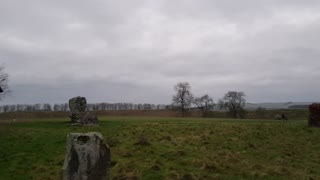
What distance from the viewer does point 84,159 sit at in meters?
14.1

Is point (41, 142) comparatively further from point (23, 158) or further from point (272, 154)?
point (272, 154)

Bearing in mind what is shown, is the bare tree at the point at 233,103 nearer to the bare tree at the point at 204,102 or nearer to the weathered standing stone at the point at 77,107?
the bare tree at the point at 204,102

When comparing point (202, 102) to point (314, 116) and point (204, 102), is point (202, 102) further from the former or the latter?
point (314, 116)

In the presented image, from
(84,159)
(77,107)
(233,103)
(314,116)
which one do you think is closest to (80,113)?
(77,107)

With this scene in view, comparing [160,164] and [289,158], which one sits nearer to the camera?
[160,164]

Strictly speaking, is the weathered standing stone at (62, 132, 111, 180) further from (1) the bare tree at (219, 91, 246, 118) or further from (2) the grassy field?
(1) the bare tree at (219, 91, 246, 118)

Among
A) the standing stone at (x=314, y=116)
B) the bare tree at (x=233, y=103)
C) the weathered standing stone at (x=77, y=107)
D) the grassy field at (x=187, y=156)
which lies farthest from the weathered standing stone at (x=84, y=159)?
the bare tree at (x=233, y=103)

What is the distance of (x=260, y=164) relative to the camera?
22.1m

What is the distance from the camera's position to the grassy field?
1973 cm

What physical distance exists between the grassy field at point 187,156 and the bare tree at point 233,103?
82565 mm

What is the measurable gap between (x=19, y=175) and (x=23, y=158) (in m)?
3.75

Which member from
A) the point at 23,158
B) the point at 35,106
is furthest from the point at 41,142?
the point at 35,106

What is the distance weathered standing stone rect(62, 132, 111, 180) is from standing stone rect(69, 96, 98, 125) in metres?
31.6

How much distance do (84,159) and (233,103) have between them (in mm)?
112099
